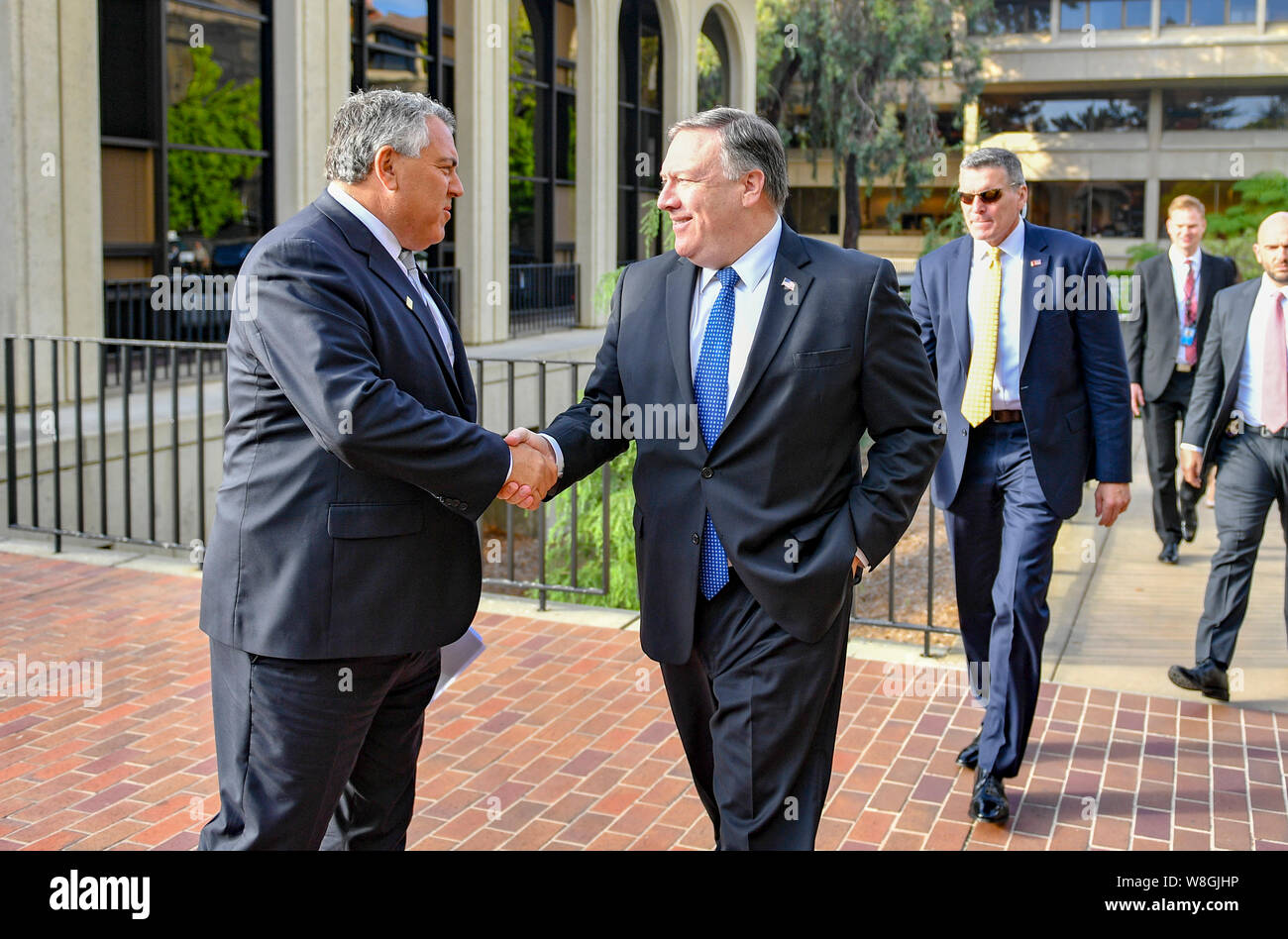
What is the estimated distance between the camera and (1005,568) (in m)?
4.54

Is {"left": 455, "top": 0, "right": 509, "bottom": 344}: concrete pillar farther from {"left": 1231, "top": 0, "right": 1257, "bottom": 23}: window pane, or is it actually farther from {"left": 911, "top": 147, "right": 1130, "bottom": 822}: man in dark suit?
{"left": 1231, "top": 0, "right": 1257, "bottom": 23}: window pane

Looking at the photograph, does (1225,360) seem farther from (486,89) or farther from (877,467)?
(486,89)

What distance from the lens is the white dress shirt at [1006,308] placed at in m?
4.55

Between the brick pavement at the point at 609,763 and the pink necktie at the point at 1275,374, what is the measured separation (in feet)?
4.24

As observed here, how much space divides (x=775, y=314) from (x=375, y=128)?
1.04 meters

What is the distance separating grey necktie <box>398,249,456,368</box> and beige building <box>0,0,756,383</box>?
27.4 ft

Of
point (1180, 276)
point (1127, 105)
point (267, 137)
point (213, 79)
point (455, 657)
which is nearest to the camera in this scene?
point (455, 657)

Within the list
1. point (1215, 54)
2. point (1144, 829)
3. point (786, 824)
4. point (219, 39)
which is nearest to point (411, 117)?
point (786, 824)

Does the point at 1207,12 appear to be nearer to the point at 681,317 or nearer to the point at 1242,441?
the point at 1242,441

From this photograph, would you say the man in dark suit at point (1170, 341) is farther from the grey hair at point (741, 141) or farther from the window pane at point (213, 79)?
the window pane at point (213, 79)

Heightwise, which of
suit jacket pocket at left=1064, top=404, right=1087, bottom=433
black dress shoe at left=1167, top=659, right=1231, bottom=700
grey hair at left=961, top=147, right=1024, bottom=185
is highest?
grey hair at left=961, top=147, right=1024, bottom=185

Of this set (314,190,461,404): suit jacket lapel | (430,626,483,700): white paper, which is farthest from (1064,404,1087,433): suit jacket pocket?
(314,190,461,404): suit jacket lapel

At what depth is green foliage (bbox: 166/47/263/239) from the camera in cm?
1311

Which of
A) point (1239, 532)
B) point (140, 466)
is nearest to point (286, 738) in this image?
point (1239, 532)
